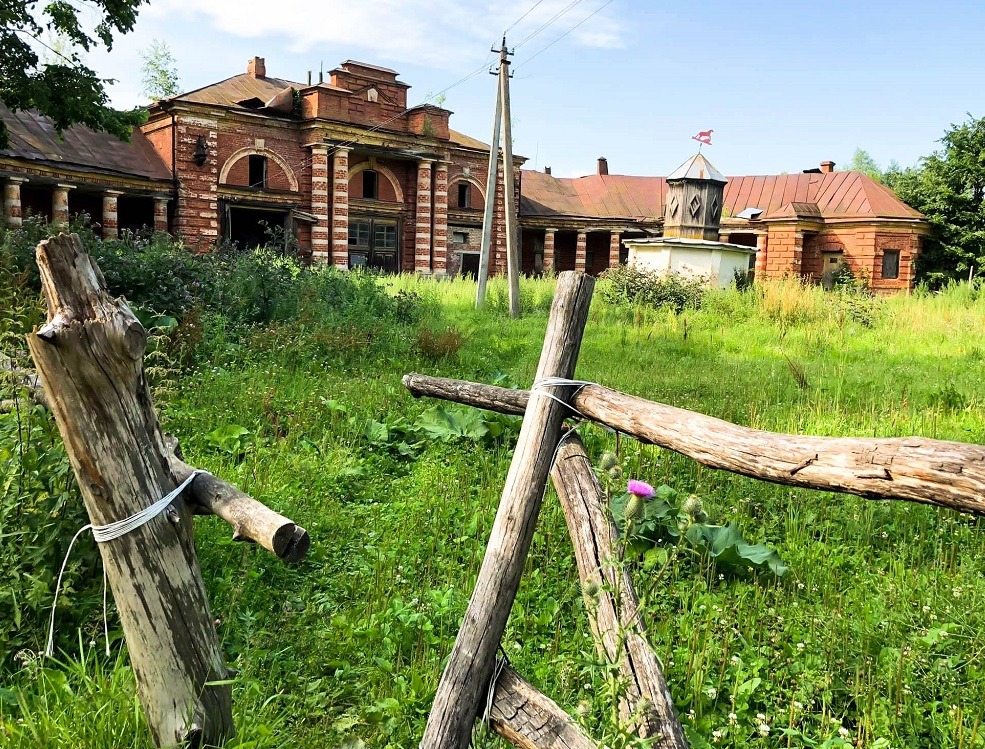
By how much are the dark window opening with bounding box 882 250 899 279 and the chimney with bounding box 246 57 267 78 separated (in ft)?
80.5

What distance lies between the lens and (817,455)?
1.74 metres

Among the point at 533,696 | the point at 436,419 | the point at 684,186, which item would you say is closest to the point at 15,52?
the point at 436,419

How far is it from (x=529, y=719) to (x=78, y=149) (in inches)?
940

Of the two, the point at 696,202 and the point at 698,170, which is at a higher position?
the point at 698,170

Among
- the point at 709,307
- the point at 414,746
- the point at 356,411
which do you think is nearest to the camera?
the point at 414,746

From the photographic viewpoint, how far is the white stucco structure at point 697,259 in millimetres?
20000

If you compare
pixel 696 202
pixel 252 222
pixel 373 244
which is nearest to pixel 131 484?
pixel 696 202

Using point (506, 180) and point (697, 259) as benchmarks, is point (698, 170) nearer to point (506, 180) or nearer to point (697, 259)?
point (697, 259)

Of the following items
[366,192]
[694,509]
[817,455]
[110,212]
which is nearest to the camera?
[817,455]

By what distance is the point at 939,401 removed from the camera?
7082 millimetres

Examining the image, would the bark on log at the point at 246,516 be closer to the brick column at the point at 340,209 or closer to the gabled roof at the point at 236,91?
the gabled roof at the point at 236,91

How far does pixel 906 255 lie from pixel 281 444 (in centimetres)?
2990

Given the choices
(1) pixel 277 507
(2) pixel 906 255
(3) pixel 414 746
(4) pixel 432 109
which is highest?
(4) pixel 432 109

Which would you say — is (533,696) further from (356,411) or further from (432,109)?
(432,109)
